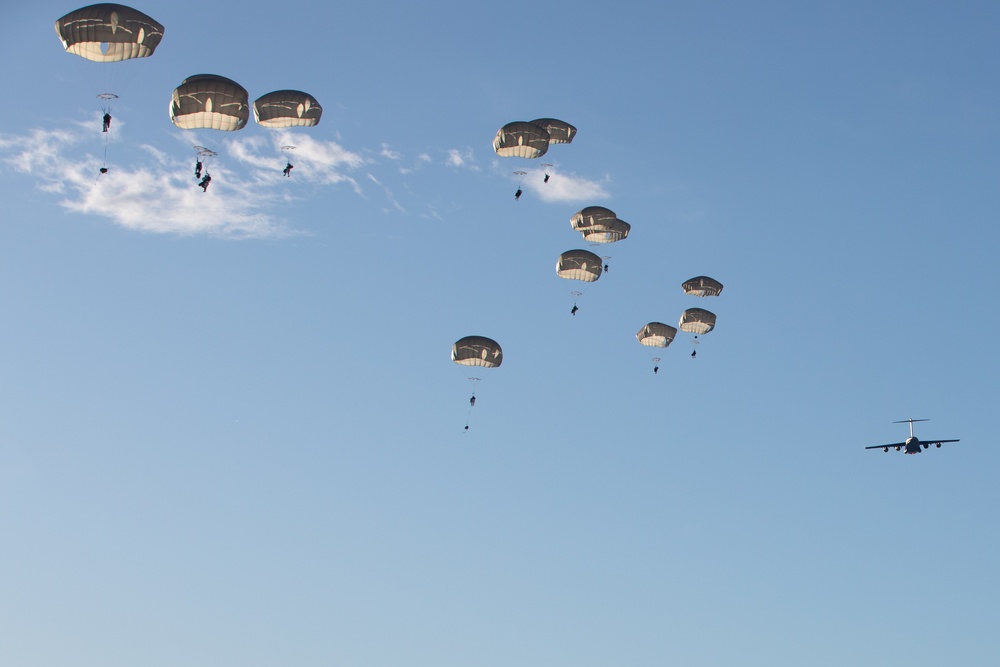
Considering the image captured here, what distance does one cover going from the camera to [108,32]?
86.9 metres

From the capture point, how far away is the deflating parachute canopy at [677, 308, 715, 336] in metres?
124

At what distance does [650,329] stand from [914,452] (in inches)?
1335

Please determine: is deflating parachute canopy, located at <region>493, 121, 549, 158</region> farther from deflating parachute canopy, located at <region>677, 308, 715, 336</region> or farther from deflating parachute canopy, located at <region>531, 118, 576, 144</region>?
deflating parachute canopy, located at <region>677, 308, 715, 336</region>

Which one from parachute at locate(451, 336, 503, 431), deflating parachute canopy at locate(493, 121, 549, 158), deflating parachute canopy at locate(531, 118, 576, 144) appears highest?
deflating parachute canopy at locate(531, 118, 576, 144)

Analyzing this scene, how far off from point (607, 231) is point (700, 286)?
10.5 m

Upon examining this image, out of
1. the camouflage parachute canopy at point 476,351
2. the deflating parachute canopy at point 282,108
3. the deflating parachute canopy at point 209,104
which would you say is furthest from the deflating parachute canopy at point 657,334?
the deflating parachute canopy at point 209,104

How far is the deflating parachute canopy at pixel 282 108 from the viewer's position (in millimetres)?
100250

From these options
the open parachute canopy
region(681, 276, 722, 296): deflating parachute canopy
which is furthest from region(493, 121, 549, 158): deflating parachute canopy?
region(681, 276, 722, 296): deflating parachute canopy

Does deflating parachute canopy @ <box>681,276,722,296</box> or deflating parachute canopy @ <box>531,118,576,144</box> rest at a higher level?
deflating parachute canopy @ <box>531,118,576,144</box>

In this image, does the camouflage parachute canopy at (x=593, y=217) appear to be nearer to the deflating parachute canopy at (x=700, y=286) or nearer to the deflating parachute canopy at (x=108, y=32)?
the deflating parachute canopy at (x=700, y=286)

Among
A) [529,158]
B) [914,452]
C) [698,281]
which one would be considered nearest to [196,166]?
[529,158]

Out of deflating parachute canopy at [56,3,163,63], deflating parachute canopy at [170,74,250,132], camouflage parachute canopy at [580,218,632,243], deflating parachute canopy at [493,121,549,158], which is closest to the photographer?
deflating parachute canopy at [56,3,163,63]

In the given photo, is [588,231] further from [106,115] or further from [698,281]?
[106,115]

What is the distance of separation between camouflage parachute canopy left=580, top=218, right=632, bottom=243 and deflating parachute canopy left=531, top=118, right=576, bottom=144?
23.5 feet
